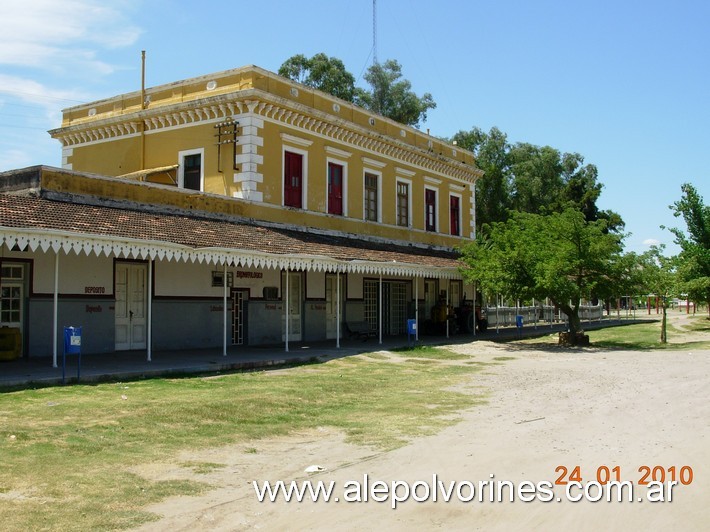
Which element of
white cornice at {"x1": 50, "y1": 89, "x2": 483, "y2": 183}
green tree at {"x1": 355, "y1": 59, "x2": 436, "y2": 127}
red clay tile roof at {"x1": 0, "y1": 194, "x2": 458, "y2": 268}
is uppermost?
green tree at {"x1": 355, "y1": 59, "x2": 436, "y2": 127}

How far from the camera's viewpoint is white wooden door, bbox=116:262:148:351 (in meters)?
17.7

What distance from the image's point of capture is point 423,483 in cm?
650

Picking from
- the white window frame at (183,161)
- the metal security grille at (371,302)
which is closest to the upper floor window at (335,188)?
the metal security grille at (371,302)

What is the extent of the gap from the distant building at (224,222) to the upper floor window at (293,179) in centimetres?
7

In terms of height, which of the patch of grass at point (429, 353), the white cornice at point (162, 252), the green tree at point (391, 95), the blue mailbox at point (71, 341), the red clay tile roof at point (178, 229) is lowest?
the patch of grass at point (429, 353)

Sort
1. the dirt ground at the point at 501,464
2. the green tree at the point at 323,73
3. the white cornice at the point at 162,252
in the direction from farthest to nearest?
the green tree at the point at 323,73
the white cornice at the point at 162,252
the dirt ground at the point at 501,464

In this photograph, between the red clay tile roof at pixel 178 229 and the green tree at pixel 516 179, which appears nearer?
the red clay tile roof at pixel 178 229

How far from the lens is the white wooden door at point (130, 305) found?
1773 centimetres

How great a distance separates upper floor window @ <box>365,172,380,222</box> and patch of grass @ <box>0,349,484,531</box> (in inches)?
483

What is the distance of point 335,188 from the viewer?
83.3ft

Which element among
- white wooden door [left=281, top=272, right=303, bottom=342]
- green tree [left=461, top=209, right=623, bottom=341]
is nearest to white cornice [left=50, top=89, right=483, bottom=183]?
white wooden door [left=281, top=272, right=303, bottom=342]

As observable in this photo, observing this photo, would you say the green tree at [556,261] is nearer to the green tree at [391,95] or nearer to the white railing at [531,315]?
the white railing at [531,315]

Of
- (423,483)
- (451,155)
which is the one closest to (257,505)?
(423,483)

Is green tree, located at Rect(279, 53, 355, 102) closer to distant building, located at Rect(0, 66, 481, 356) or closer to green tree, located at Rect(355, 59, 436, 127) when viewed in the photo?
green tree, located at Rect(355, 59, 436, 127)
